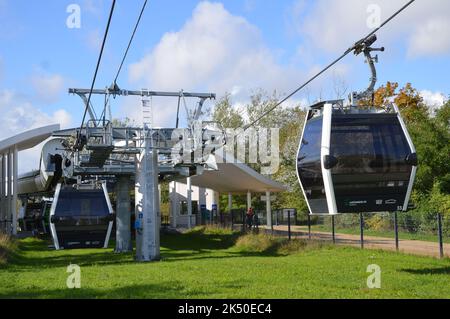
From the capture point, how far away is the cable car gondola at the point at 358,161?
532 inches

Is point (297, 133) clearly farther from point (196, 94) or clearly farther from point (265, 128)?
point (196, 94)

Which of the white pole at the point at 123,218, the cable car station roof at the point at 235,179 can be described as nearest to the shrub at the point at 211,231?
the cable car station roof at the point at 235,179

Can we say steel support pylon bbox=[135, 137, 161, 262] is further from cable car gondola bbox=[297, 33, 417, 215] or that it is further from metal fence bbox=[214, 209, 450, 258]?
cable car gondola bbox=[297, 33, 417, 215]

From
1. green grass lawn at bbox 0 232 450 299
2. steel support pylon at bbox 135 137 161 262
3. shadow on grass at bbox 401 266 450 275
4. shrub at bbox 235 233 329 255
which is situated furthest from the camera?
shrub at bbox 235 233 329 255

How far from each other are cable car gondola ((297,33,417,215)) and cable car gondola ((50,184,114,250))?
1255cm

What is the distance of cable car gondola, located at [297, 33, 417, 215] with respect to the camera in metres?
13.5

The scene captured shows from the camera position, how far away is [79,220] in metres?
24.5

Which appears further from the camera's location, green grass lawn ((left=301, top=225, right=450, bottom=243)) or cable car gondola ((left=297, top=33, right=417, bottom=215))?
green grass lawn ((left=301, top=225, right=450, bottom=243))

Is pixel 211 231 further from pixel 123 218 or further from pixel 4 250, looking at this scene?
pixel 4 250

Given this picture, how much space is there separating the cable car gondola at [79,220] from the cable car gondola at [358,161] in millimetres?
12554

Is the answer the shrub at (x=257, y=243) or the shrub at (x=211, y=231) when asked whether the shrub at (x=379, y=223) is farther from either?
the shrub at (x=211, y=231)

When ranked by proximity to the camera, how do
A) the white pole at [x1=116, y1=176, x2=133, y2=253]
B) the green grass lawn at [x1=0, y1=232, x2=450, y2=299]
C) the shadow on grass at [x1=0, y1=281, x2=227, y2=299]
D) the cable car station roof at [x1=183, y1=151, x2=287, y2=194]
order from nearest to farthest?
the shadow on grass at [x1=0, y1=281, x2=227, y2=299], the green grass lawn at [x1=0, y1=232, x2=450, y2=299], the white pole at [x1=116, y1=176, x2=133, y2=253], the cable car station roof at [x1=183, y1=151, x2=287, y2=194]

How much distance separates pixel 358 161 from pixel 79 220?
45.7ft

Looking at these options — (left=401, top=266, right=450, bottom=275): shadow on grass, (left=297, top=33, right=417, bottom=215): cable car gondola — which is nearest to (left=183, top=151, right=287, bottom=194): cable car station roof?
(left=401, top=266, right=450, bottom=275): shadow on grass
